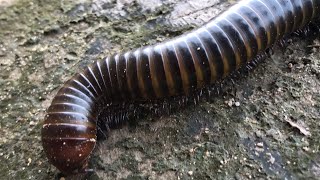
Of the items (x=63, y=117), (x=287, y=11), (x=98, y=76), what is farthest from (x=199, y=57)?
(x=63, y=117)

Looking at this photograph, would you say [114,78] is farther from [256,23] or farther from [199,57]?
[256,23]

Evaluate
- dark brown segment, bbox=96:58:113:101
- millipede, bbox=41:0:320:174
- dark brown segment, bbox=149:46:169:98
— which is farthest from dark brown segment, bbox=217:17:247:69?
dark brown segment, bbox=96:58:113:101

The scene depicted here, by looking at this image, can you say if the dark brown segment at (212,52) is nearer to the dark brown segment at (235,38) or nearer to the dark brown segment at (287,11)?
the dark brown segment at (235,38)

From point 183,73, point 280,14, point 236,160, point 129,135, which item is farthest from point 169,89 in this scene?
point 280,14

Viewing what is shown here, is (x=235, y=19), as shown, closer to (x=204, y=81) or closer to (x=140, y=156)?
(x=204, y=81)

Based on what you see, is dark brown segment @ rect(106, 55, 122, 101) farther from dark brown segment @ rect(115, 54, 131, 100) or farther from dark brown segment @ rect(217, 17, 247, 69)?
dark brown segment @ rect(217, 17, 247, 69)

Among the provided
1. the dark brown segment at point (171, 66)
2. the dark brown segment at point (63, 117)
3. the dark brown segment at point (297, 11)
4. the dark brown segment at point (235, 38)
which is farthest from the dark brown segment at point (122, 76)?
the dark brown segment at point (297, 11)
